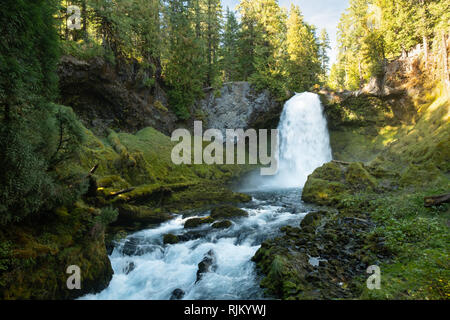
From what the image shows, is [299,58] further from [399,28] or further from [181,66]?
[181,66]

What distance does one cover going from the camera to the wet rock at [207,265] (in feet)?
20.3

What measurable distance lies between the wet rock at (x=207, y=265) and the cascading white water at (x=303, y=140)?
20.2 meters

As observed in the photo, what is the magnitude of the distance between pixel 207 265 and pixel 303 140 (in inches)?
944

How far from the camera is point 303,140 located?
27.5m

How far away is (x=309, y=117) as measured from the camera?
2784 centimetres

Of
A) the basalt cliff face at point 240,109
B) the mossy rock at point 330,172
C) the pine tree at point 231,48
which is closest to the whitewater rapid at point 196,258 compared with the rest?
the mossy rock at point 330,172

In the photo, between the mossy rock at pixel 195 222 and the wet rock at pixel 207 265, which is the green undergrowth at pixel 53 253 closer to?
the wet rock at pixel 207 265

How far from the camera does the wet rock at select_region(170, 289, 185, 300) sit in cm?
536

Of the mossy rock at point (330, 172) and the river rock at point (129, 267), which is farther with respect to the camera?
the mossy rock at point (330, 172)

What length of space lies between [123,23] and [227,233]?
65.2ft

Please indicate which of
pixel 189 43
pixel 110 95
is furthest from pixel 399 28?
pixel 110 95

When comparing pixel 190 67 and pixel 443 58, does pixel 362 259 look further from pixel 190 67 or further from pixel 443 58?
pixel 190 67

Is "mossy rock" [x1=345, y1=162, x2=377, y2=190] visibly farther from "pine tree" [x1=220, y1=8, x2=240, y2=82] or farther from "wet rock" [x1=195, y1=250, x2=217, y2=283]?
"pine tree" [x1=220, y1=8, x2=240, y2=82]

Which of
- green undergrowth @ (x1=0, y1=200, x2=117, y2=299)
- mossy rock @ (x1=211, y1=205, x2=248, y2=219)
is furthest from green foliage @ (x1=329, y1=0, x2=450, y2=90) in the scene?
green undergrowth @ (x1=0, y1=200, x2=117, y2=299)
